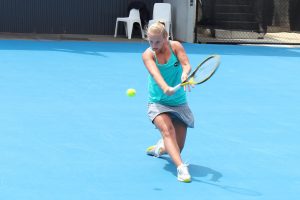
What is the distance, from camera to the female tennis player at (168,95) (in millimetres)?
4855

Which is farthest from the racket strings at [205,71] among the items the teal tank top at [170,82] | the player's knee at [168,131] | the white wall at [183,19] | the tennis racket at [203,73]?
the white wall at [183,19]

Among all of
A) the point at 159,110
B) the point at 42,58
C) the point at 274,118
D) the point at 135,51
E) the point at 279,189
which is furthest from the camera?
the point at 135,51

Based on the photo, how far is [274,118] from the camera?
23.4ft

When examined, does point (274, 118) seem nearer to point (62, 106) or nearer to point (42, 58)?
point (62, 106)

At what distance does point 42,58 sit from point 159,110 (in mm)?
7286

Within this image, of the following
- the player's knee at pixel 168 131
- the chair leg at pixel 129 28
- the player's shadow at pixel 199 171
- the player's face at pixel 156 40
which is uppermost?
the player's face at pixel 156 40

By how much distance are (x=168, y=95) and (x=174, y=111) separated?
0.29 m

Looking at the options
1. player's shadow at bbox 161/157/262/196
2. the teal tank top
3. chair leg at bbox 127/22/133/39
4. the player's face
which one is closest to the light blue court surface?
player's shadow at bbox 161/157/262/196

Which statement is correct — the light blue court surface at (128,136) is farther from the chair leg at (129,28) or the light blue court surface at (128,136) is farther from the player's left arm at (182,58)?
the chair leg at (129,28)

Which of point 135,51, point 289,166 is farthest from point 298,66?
point 289,166

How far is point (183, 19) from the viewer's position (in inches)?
680

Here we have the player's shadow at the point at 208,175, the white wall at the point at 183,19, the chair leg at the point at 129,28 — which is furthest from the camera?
the chair leg at the point at 129,28

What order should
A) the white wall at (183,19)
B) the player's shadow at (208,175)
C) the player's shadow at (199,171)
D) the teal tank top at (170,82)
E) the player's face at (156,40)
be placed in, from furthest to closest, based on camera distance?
the white wall at (183,19)
the teal tank top at (170,82)
the player's shadow at (199,171)
the player's face at (156,40)
the player's shadow at (208,175)

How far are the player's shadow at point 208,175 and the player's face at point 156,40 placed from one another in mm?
1019
